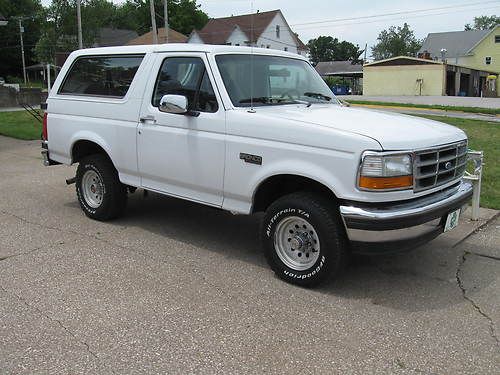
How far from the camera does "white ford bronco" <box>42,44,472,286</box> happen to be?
3.96 m

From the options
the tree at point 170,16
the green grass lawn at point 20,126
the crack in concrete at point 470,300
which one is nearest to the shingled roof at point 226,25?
the tree at point 170,16

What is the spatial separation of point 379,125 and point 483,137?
10.0 metres

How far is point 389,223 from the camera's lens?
387 cm

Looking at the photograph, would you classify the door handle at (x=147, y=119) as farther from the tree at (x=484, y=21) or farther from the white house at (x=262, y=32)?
the tree at (x=484, y=21)

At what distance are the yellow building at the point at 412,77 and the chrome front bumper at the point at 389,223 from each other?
48839mm

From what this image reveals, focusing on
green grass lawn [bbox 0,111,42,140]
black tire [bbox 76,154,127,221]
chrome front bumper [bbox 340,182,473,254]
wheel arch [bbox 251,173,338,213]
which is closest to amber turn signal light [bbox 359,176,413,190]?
chrome front bumper [bbox 340,182,473,254]

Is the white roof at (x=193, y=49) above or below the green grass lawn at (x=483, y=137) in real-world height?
above

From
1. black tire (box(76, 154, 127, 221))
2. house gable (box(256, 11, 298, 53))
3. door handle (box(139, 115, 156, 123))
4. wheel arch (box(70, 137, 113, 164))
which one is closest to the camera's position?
door handle (box(139, 115, 156, 123))

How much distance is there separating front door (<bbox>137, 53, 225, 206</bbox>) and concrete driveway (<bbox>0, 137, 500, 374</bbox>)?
66cm

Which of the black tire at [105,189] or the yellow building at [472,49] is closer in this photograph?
the black tire at [105,189]

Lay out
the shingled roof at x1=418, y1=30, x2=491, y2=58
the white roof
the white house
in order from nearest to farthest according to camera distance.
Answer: the white roof
the white house
the shingled roof at x1=418, y1=30, x2=491, y2=58

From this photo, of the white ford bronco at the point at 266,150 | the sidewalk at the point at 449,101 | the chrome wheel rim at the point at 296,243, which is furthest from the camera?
the sidewalk at the point at 449,101

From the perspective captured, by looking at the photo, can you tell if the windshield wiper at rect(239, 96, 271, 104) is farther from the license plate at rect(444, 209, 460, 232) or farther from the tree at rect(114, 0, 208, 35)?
the tree at rect(114, 0, 208, 35)

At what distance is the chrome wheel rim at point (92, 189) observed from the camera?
6164 mm
